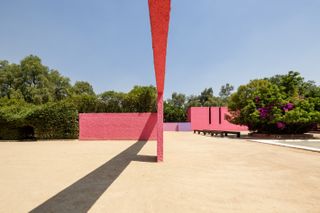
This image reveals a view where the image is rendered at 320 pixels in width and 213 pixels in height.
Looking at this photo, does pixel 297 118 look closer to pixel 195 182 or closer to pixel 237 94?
pixel 237 94

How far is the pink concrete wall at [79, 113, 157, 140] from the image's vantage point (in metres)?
22.3

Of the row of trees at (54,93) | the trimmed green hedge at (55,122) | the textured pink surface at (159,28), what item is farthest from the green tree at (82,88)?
the textured pink surface at (159,28)

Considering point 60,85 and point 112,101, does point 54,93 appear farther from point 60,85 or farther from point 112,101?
point 112,101

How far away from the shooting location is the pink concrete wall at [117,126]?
73.2ft

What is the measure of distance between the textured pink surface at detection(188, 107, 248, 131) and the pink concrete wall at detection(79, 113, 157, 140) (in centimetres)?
2069

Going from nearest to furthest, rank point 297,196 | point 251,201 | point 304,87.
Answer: point 251,201, point 297,196, point 304,87

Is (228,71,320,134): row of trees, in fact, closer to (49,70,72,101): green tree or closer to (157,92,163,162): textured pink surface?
(157,92,163,162): textured pink surface

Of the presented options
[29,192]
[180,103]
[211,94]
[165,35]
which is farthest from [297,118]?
[180,103]

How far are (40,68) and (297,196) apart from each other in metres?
48.1

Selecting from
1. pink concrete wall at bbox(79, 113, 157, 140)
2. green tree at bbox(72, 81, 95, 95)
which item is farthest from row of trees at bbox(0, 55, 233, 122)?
pink concrete wall at bbox(79, 113, 157, 140)

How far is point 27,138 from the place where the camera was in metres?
23.4

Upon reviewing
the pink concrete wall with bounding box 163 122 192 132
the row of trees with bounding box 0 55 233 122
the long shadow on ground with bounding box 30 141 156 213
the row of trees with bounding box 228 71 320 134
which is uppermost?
the row of trees with bounding box 0 55 233 122

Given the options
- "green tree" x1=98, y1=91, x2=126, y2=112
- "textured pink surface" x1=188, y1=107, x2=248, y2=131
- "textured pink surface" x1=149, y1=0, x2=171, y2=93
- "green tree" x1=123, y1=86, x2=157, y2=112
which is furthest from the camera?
"green tree" x1=98, y1=91, x2=126, y2=112

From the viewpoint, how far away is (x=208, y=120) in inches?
1634
